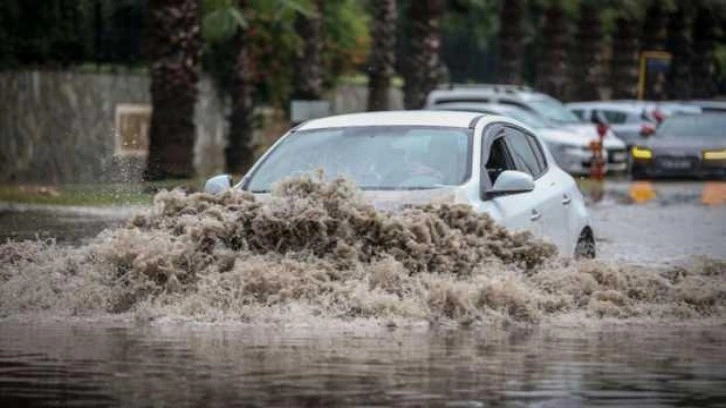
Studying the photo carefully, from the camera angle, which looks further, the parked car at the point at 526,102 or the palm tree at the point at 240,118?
the parked car at the point at 526,102

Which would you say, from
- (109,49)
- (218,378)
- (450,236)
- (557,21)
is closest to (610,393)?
(218,378)

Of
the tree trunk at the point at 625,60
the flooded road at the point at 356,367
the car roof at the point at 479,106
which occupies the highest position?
the tree trunk at the point at 625,60

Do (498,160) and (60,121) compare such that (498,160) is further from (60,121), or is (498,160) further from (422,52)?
(422,52)

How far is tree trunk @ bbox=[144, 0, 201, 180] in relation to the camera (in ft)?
100

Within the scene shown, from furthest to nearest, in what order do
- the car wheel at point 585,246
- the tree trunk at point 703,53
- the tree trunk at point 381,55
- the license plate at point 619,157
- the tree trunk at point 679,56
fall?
the tree trunk at point 703,53 < the tree trunk at point 679,56 < the tree trunk at point 381,55 < the license plate at point 619,157 < the car wheel at point 585,246

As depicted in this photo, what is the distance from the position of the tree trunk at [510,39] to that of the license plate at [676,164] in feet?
33.0

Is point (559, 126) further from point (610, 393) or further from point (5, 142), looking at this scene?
point (610, 393)

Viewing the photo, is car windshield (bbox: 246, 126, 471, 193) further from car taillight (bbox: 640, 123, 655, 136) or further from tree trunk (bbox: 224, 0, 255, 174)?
car taillight (bbox: 640, 123, 655, 136)

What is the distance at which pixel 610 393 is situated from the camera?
9.73 m

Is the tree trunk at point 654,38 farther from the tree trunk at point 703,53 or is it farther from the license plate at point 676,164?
the license plate at point 676,164

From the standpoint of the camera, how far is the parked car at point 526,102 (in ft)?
139

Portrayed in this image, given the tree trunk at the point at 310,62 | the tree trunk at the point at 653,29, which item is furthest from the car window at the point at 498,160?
the tree trunk at the point at 653,29

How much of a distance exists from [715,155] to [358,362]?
30.2m

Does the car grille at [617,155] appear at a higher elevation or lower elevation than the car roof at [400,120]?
higher
